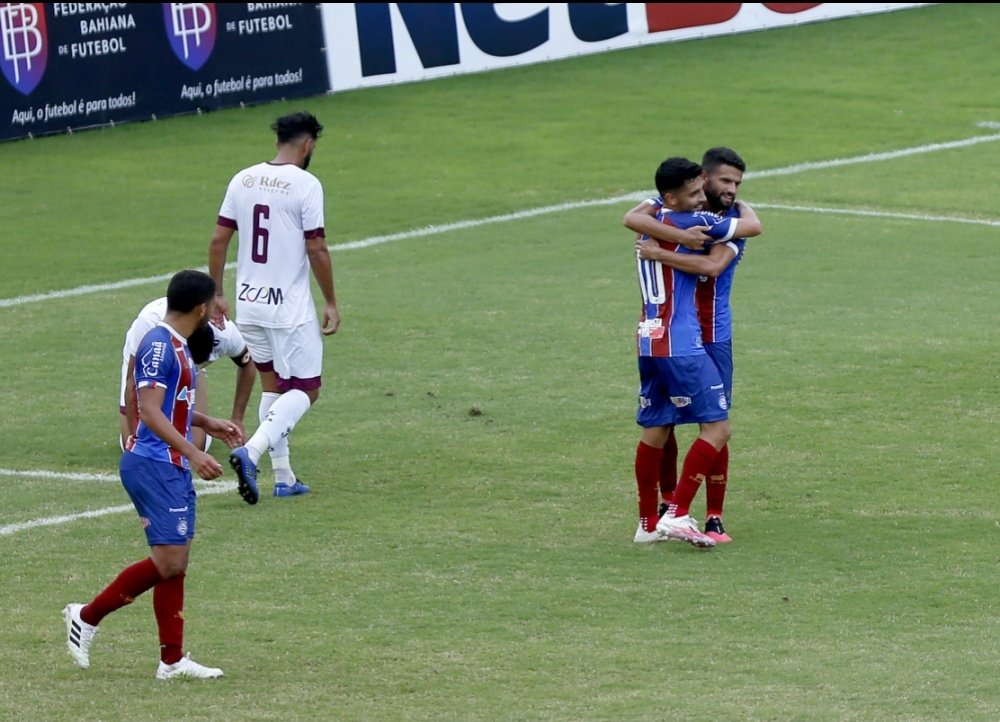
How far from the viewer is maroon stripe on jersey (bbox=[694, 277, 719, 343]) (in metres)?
9.48

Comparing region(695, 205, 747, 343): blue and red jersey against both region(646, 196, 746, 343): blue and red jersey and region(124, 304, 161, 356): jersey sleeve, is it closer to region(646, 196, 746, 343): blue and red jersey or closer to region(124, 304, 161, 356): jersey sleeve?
region(646, 196, 746, 343): blue and red jersey

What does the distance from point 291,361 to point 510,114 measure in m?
16.0

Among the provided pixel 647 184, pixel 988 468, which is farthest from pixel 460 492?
pixel 647 184

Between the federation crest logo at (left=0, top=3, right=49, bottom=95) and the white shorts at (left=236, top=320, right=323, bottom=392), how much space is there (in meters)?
14.2

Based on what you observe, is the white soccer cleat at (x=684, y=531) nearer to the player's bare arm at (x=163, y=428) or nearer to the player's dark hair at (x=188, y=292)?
the player's bare arm at (x=163, y=428)

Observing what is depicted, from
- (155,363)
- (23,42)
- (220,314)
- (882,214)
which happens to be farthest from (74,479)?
(23,42)

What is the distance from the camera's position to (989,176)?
21.4 metres

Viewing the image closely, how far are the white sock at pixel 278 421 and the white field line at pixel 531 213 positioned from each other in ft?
21.6

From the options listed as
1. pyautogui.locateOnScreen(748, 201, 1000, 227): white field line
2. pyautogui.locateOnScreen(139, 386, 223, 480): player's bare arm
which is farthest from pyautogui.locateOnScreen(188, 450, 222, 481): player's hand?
pyautogui.locateOnScreen(748, 201, 1000, 227): white field line

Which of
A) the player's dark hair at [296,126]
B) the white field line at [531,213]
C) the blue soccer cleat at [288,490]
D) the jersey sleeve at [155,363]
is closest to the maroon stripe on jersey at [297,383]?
the blue soccer cleat at [288,490]

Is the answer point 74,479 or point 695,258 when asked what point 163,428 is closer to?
point 695,258

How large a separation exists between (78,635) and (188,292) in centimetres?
151

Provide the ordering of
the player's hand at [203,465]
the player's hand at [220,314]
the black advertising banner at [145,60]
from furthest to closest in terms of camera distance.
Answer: the black advertising banner at [145,60], the player's hand at [220,314], the player's hand at [203,465]

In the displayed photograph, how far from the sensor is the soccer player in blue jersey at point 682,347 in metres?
9.30
